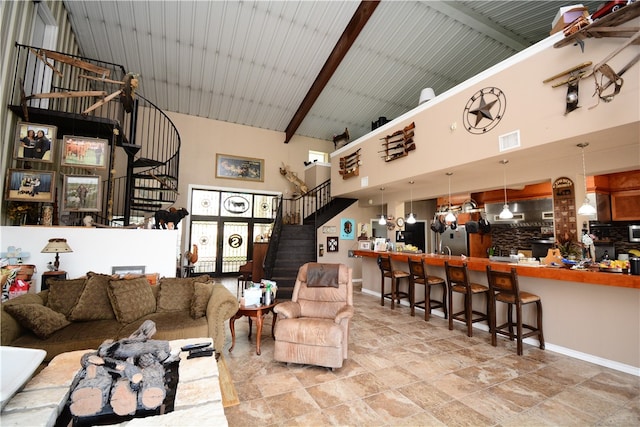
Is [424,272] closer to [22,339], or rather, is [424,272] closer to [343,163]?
[343,163]

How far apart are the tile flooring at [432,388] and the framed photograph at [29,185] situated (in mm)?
3446

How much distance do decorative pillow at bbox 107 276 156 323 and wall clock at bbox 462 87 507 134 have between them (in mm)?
5166

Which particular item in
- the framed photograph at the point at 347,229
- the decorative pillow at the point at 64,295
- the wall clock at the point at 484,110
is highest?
the wall clock at the point at 484,110

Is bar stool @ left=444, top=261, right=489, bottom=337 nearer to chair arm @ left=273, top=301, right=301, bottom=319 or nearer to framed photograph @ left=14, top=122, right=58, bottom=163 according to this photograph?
chair arm @ left=273, top=301, right=301, bottom=319

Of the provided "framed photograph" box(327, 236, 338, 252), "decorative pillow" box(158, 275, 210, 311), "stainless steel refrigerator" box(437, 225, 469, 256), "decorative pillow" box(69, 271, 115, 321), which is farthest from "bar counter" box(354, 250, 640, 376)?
"decorative pillow" box(69, 271, 115, 321)

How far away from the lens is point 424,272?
4.78 m

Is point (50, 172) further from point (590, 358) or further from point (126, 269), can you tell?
point (590, 358)

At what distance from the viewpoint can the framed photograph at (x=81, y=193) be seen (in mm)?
4383

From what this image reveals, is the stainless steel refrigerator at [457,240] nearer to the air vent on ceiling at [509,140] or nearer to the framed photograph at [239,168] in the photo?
the air vent on ceiling at [509,140]

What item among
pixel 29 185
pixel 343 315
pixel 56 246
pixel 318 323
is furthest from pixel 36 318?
pixel 343 315

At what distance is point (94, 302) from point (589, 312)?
19.0 feet

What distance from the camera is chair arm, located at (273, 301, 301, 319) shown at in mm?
3215

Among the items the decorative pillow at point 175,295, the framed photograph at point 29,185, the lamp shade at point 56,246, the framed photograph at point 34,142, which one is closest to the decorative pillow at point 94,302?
the decorative pillow at point 175,295

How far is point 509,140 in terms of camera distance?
3.92m
